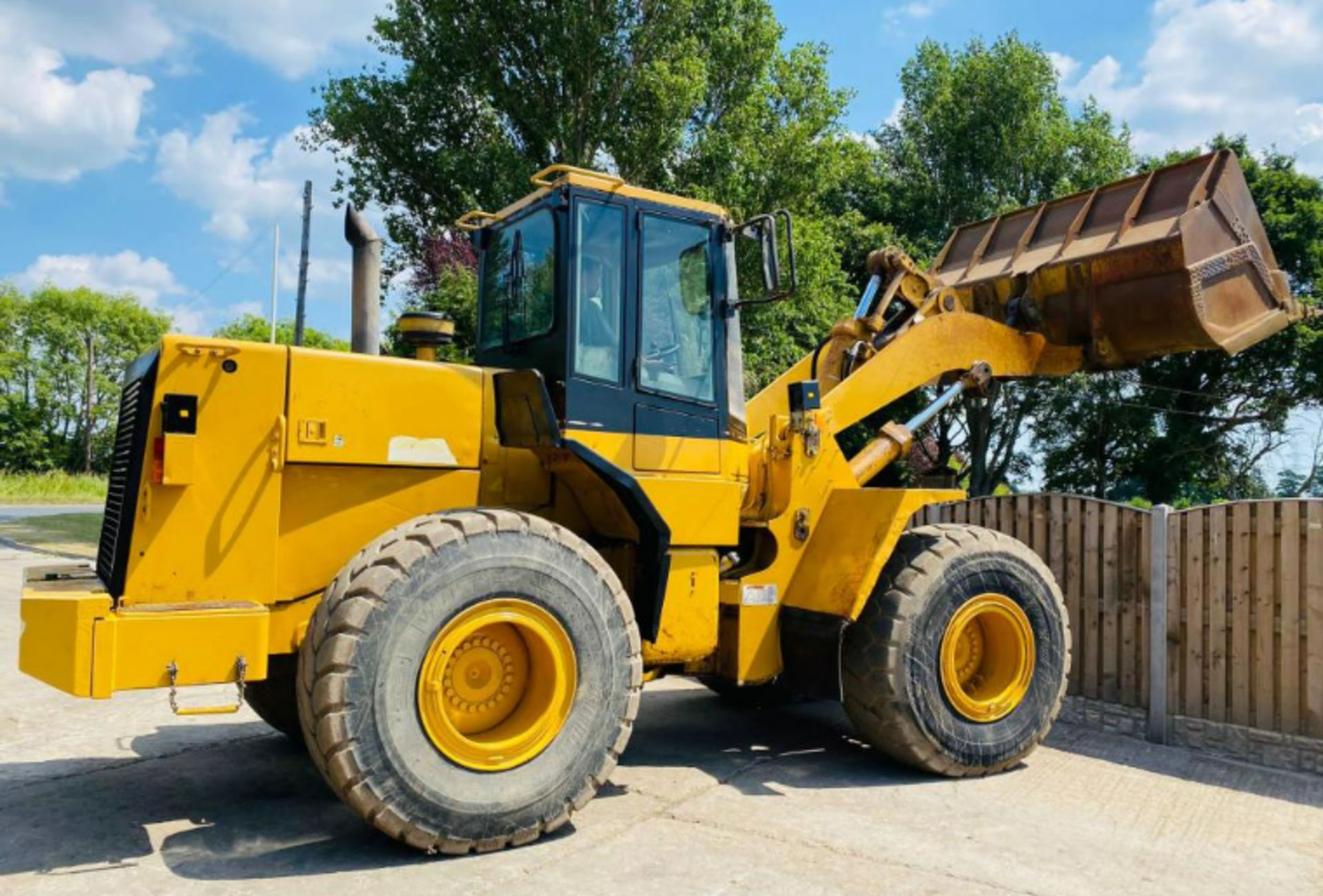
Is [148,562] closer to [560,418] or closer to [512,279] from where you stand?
[560,418]

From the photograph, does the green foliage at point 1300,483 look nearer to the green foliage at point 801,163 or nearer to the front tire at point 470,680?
the green foliage at point 801,163

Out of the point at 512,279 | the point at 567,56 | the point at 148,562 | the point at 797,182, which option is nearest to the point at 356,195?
the point at 567,56

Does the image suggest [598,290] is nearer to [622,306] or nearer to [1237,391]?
[622,306]

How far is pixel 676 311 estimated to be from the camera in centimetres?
562

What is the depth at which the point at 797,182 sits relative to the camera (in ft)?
61.9

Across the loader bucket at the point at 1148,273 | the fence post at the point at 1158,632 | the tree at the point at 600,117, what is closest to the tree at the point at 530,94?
the tree at the point at 600,117

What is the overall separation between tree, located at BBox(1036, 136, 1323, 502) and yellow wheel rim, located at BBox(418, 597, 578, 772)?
22316mm

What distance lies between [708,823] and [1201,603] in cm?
377

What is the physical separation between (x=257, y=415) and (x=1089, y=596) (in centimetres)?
Result: 568

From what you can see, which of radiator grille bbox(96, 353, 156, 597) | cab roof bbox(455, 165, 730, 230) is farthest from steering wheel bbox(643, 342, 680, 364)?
radiator grille bbox(96, 353, 156, 597)

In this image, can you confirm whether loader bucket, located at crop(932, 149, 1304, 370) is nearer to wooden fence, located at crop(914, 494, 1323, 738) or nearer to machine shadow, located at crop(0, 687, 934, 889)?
wooden fence, located at crop(914, 494, 1323, 738)

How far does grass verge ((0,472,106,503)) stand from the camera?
35.4 meters

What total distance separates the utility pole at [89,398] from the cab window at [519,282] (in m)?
53.0

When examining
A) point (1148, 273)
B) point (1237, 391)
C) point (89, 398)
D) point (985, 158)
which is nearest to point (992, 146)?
point (985, 158)
